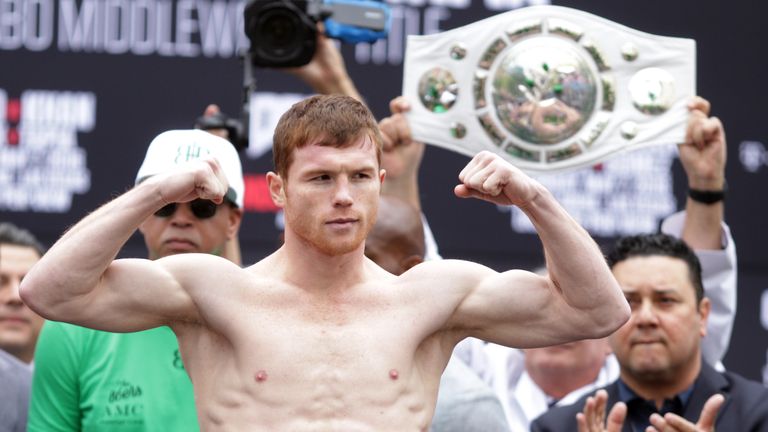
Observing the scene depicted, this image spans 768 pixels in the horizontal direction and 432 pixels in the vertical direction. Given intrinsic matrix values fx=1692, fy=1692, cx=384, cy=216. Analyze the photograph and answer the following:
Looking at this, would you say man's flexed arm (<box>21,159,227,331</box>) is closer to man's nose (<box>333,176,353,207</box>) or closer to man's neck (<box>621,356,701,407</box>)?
man's nose (<box>333,176,353,207</box>)

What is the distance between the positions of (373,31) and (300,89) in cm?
194

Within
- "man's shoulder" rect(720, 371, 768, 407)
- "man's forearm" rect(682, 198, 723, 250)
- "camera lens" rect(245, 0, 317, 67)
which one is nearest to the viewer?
"man's shoulder" rect(720, 371, 768, 407)

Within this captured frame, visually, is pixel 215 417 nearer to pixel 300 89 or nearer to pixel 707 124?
pixel 707 124

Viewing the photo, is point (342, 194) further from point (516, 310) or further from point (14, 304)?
point (14, 304)

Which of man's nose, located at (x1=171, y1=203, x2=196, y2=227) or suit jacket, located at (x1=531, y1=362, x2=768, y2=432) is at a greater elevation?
man's nose, located at (x1=171, y1=203, x2=196, y2=227)

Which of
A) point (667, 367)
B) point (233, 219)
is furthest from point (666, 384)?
point (233, 219)

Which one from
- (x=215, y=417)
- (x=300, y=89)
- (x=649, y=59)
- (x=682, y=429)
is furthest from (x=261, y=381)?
(x=300, y=89)

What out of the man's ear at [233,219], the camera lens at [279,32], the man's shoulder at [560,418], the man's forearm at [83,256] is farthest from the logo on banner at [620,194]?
the man's forearm at [83,256]

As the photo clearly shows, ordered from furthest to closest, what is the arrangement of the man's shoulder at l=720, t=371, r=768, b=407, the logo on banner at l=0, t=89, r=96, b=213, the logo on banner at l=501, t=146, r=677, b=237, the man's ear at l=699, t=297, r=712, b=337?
the logo on banner at l=501, t=146, r=677, b=237
the logo on banner at l=0, t=89, r=96, b=213
the man's ear at l=699, t=297, r=712, b=337
the man's shoulder at l=720, t=371, r=768, b=407

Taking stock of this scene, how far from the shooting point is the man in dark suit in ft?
15.9

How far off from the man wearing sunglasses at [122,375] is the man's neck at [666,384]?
1.36 meters

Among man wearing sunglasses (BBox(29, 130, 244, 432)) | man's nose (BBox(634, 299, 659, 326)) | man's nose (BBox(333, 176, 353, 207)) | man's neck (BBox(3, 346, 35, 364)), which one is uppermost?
man's nose (BBox(333, 176, 353, 207))

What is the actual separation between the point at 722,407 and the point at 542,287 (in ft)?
4.00

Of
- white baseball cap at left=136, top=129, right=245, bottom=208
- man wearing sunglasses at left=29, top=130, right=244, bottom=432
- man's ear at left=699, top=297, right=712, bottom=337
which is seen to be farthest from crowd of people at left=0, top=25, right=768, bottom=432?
man's ear at left=699, top=297, right=712, bottom=337
